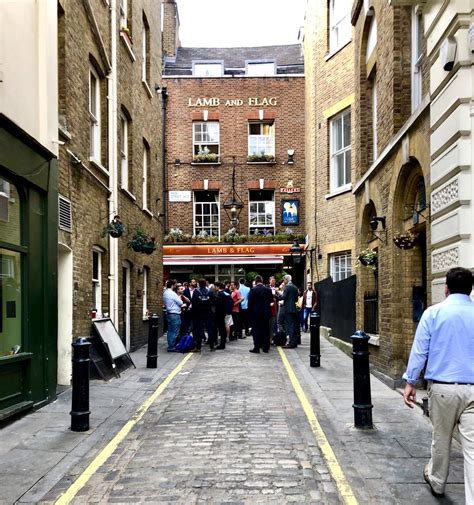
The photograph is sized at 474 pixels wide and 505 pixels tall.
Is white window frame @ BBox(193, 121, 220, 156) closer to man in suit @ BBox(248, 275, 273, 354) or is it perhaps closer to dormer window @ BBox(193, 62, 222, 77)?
dormer window @ BBox(193, 62, 222, 77)

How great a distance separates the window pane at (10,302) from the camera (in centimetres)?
752

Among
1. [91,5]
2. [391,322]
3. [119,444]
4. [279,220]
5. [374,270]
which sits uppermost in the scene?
[91,5]

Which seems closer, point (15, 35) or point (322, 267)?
point (15, 35)

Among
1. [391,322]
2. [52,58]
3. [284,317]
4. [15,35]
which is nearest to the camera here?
[15,35]

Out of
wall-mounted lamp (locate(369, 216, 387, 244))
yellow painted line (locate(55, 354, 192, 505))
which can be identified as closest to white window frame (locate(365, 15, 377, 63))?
wall-mounted lamp (locate(369, 216, 387, 244))

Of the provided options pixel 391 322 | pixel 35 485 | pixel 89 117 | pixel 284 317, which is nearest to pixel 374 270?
pixel 391 322

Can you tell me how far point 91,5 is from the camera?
37.4 feet

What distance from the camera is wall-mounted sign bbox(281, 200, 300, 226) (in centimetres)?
2698

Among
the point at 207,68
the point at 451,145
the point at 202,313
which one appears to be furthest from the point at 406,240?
the point at 207,68

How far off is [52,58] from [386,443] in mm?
6969

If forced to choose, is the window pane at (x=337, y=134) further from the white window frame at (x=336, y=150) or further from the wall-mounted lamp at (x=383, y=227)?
the wall-mounted lamp at (x=383, y=227)

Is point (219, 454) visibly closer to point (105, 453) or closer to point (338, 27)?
point (105, 453)

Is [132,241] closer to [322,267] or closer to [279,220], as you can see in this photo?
[322,267]

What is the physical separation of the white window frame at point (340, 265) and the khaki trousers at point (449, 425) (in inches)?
550
